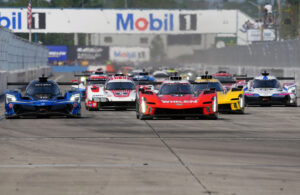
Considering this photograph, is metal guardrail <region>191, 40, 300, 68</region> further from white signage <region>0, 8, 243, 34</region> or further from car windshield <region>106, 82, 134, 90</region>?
car windshield <region>106, 82, 134, 90</region>

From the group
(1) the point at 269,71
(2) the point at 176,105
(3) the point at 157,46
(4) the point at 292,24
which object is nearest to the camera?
(2) the point at 176,105

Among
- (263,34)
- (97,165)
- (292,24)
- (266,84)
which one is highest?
(292,24)

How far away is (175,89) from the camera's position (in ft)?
74.1

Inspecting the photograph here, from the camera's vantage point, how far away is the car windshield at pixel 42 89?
2289 cm

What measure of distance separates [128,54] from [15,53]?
3154 inches

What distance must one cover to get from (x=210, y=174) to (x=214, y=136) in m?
5.78

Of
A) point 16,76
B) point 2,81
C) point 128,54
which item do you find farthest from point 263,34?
point 2,81

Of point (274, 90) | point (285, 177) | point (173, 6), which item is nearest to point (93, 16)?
point (274, 90)

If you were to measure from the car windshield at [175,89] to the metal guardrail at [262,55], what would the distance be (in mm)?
27820

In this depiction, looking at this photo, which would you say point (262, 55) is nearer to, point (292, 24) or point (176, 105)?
point (176, 105)

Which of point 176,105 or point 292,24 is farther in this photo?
point 292,24

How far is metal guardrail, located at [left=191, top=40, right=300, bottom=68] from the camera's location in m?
51.5

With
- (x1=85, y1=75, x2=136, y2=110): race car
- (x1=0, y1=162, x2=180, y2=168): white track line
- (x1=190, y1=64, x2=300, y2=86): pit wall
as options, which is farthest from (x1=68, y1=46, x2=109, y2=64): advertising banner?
(x1=0, y1=162, x2=180, y2=168): white track line

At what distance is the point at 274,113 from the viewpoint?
2548 centimetres
